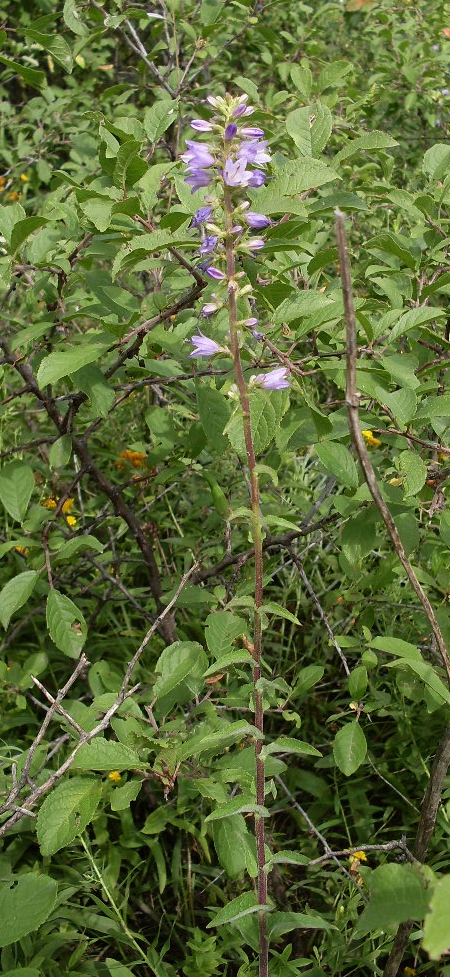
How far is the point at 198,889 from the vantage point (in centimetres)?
200

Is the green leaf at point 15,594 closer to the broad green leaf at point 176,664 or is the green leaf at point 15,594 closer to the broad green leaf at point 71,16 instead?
the broad green leaf at point 176,664

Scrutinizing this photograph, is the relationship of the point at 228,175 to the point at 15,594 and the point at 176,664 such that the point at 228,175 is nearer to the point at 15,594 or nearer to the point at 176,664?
the point at 176,664

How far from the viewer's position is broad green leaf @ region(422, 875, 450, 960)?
0.74 meters

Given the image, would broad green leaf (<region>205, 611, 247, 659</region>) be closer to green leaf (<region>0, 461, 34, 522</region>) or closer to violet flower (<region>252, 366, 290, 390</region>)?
violet flower (<region>252, 366, 290, 390</region>)

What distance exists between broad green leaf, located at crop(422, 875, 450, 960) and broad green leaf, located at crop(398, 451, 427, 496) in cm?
69

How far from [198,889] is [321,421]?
1191 millimetres

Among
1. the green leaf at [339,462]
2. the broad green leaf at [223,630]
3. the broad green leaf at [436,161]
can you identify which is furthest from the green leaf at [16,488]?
the broad green leaf at [436,161]

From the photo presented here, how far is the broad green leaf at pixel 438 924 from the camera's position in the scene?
744mm

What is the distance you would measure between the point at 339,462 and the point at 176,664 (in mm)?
465

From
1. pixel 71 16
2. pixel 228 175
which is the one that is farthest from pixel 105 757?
pixel 71 16

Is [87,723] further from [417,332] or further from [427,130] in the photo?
[427,130]

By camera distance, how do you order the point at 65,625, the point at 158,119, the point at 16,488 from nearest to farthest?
the point at 158,119 < the point at 65,625 < the point at 16,488

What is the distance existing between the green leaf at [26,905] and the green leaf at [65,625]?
0.45 m

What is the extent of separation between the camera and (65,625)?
1753 mm
